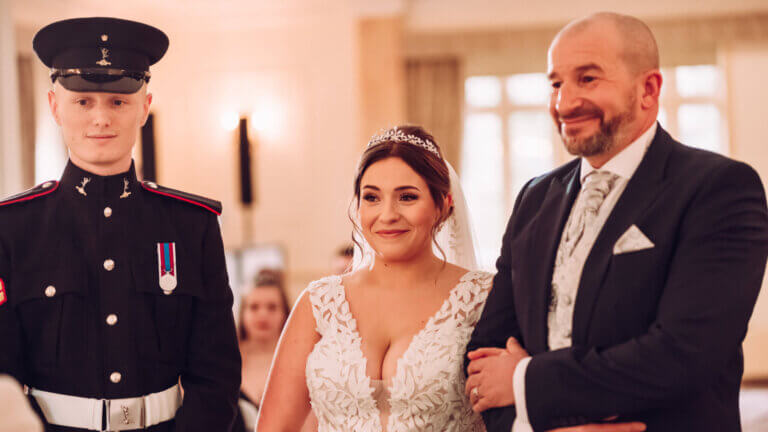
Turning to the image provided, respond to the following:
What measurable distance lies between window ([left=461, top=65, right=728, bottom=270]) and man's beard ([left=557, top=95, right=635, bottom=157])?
6293mm

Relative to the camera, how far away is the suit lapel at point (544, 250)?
5.52 ft

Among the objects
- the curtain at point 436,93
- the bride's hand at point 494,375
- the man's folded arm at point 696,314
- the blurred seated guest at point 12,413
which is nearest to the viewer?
the blurred seated guest at point 12,413

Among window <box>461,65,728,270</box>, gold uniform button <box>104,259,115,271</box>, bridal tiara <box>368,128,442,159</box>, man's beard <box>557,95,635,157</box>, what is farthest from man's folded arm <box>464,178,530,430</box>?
window <box>461,65,728,270</box>

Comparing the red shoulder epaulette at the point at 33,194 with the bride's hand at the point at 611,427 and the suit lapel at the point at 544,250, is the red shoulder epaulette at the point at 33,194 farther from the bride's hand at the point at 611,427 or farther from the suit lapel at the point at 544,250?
the bride's hand at the point at 611,427

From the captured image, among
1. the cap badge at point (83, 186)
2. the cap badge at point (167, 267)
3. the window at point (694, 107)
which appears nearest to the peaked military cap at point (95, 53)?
the cap badge at point (83, 186)

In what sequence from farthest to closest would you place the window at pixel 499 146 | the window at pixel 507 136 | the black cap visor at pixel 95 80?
the window at pixel 499 146, the window at pixel 507 136, the black cap visor at pixel 95 80

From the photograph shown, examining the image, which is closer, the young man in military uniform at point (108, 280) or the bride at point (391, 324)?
the young man in military uniform at point (108, 280)

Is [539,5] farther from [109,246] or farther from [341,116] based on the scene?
[109,246]

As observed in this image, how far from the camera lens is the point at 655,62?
165 centimetres

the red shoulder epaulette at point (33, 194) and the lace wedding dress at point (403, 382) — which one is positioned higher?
the red shoulder epaulette at point (33, 194)

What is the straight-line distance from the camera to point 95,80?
1.83m

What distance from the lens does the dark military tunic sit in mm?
1776

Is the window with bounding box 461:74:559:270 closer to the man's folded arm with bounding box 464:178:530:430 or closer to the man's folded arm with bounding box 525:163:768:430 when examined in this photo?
the man's folded arm with bounding box 464:178:530:430

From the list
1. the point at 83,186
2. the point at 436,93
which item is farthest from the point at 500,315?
the point at 436,93
